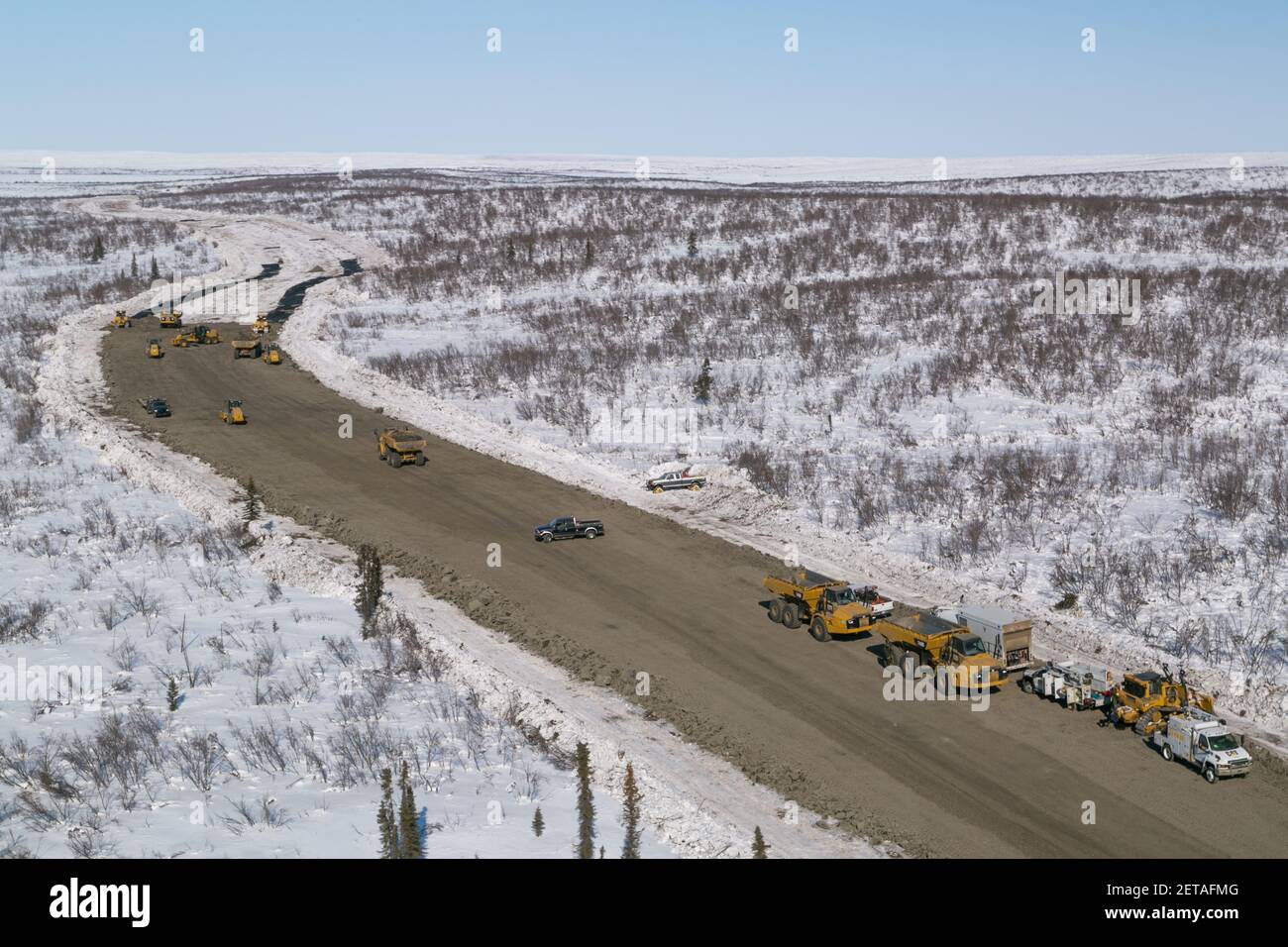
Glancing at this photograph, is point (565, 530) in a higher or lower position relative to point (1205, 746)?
higher

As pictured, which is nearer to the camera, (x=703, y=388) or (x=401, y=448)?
(x=401, y=448)

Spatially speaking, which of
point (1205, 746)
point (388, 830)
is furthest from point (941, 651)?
point (388, 830)

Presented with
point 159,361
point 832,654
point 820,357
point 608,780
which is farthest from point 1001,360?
point 159,361

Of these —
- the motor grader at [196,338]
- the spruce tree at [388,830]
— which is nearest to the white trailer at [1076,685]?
the spruce tree at [388,830]

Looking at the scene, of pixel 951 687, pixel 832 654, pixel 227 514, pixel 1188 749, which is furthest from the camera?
pixel 227 514

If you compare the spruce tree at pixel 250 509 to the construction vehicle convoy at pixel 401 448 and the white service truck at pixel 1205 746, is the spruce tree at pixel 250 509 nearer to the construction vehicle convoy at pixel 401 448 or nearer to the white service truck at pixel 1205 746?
the construction vehicle convoy at pixel 401 448

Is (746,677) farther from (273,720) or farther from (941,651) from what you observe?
(273,720)

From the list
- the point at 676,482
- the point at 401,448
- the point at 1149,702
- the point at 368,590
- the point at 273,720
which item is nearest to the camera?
the point at 1149,702

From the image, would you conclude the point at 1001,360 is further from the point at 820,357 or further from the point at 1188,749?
the point at 1188,749
